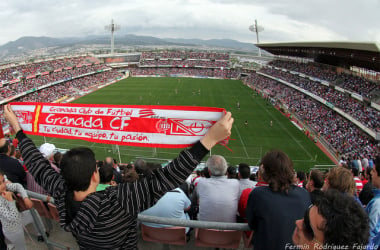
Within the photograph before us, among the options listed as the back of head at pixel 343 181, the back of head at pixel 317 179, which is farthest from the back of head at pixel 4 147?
the back of head at pixel 317 179

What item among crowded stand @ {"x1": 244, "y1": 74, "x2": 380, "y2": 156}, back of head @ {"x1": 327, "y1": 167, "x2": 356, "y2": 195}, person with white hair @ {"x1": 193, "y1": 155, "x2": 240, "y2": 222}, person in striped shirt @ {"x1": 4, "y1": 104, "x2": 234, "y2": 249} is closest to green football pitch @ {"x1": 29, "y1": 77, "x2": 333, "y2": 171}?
crowded stand @ {"x1": 244, "y1": 74, "x2": 380, "y2": 156}

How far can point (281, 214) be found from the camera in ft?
7.18

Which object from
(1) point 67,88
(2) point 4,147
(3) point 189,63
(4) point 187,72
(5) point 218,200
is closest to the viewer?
(5) point 218,200

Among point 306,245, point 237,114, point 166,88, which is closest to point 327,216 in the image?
point 306,245

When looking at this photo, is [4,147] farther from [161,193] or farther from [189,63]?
[189,63]

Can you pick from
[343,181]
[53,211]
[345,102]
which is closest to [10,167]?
[53,211]

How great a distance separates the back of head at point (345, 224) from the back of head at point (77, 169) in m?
1.79

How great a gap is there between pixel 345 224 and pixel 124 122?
3395 mm

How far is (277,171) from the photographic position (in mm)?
2432

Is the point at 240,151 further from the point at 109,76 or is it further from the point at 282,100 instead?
the point at 109,76

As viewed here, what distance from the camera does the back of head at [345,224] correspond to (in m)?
1.46

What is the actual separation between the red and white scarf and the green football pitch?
1075 cm

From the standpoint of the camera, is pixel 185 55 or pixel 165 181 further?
pixel 185 55

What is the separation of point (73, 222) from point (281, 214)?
1.80 m
